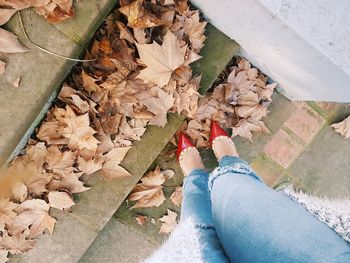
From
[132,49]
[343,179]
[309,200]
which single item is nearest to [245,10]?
[132,49]

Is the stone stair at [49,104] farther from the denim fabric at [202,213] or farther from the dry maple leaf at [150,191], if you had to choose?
the denim fabric at [202,213]

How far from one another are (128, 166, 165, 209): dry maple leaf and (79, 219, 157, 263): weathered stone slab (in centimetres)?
22

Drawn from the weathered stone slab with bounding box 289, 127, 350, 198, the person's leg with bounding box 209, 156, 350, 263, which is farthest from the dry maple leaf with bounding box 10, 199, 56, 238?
the weathered stone slab with bounding box 289, 127, 350, 198

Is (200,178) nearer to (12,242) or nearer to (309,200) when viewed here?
(309,200)

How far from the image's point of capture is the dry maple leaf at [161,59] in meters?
2.02

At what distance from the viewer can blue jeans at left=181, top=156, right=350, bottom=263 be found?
4.38ft

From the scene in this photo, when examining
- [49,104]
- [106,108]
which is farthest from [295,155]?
[49,104]

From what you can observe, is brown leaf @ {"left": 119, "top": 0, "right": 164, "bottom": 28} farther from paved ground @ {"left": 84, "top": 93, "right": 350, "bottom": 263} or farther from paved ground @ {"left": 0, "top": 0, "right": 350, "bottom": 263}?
paved ground @ {"left": 84, "top": 93, "right": 350, "bottom": 263}

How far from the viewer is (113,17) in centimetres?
202

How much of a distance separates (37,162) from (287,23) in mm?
1320

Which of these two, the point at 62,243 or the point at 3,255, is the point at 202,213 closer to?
the point at 62,243

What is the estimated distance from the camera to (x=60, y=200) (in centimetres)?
229

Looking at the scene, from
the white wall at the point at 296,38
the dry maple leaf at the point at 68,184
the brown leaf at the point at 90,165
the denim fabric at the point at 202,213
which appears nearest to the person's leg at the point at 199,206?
the denim fabric at the point at 202,213

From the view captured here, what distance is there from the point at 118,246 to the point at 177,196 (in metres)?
0.48
